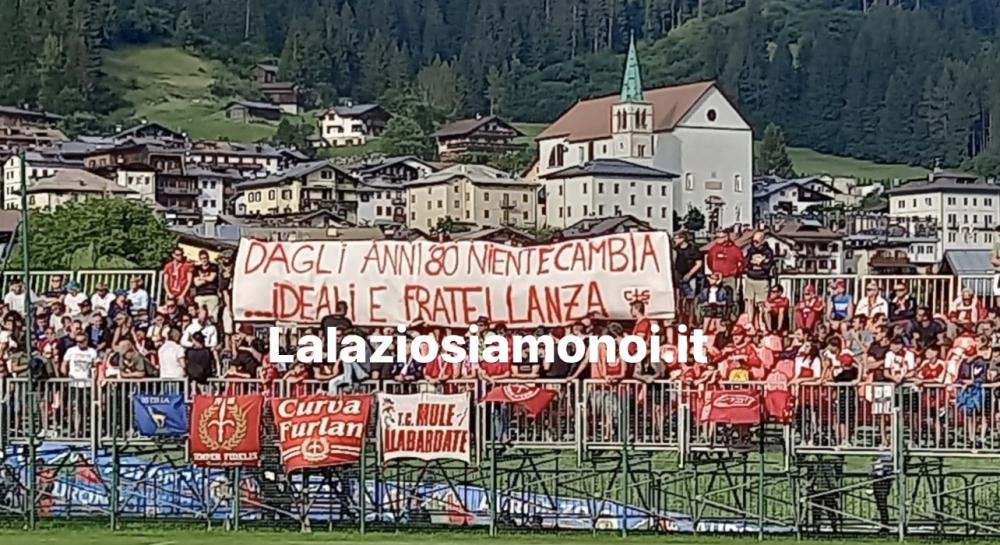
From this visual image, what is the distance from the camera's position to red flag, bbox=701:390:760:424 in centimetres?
1958

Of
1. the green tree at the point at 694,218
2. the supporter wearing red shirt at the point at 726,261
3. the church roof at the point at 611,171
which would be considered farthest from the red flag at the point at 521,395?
the church roof at the point at 611,171

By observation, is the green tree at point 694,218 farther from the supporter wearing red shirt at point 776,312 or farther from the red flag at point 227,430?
the red flag at point 227,430

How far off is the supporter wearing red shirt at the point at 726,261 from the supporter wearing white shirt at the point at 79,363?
7.48 meters

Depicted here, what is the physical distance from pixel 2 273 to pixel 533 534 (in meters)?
9.21

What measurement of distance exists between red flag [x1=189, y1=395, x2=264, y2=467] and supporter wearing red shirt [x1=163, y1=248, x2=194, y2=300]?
3077mm

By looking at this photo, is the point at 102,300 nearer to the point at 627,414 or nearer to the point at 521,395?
the point at 521,395

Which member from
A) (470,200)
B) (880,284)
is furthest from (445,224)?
(880,284)

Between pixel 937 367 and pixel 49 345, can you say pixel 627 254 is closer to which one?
pixel 937 367

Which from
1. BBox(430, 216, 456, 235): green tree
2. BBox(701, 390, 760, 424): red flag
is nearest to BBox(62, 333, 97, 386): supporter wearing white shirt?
BBox(701, 390, 760, 424): red flag

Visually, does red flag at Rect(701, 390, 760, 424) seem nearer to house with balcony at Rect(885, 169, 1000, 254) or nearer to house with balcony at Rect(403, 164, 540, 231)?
house with balcony at Rect(403, 164, 540, 231)

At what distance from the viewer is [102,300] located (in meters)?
23.6

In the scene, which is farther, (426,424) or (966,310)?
(966,310)

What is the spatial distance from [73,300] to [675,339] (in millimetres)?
8004

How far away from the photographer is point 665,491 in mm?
21156
